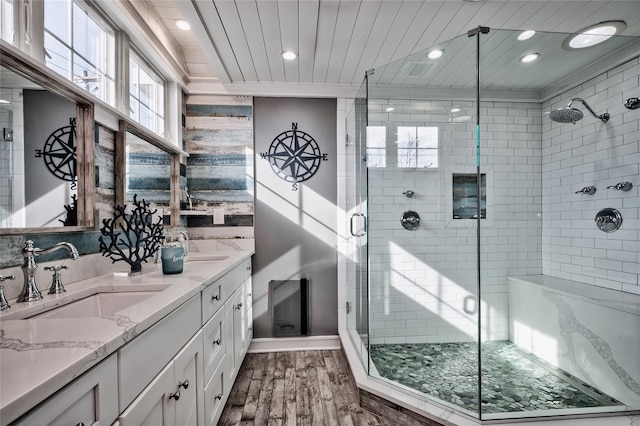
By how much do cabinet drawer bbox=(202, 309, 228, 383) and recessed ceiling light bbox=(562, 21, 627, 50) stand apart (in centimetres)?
284

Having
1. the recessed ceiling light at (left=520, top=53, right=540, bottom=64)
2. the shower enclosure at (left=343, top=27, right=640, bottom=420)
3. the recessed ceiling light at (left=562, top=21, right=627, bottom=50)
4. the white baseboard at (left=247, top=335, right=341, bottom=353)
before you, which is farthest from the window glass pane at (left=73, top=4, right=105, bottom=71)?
the recessed ceiling light at (left=562, top=21, right=627, bottom=50)

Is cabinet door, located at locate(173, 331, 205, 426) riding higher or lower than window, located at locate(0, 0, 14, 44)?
lower

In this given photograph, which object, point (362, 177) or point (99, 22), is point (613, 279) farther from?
point (99, 22)

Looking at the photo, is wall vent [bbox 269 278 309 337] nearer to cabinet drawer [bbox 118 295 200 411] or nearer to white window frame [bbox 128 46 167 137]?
cabinet drawer [bbox 118 295 200 411]

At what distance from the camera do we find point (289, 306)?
285 cm

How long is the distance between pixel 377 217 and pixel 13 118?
215 cm

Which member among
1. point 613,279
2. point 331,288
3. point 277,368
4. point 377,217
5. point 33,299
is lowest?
point 277,368

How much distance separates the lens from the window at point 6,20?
1.10m

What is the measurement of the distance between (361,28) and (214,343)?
2.11m

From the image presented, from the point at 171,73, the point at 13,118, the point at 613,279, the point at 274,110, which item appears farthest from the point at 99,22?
the point at 613,279

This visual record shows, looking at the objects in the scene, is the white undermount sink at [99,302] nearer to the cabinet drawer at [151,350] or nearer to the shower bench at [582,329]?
the cabinet drawer at [151,350]

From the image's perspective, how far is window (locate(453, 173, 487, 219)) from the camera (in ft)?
7.65

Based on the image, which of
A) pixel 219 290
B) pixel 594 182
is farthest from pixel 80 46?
pixel 594 182

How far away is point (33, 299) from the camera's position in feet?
3.58
